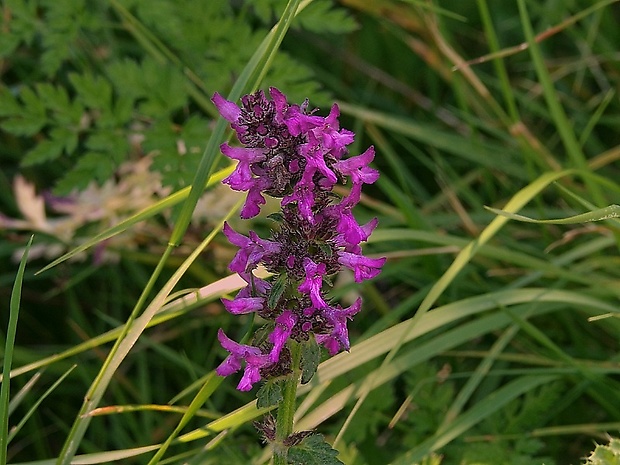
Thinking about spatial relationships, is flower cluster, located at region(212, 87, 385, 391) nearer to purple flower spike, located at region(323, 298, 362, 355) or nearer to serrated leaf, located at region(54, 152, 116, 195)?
purple flower spike, located at region(323, 298, 362, 355)

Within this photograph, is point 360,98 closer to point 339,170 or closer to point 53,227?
point 53,227

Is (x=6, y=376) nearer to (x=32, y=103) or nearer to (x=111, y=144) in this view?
(x=111, y=144)

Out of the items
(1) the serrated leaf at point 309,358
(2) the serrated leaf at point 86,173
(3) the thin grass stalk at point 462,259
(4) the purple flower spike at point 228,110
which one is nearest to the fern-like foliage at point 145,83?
(2) the serrated leaf at point 86,173

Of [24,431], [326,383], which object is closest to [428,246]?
[326,383]

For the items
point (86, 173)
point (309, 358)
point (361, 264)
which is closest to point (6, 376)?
point (309, 358)

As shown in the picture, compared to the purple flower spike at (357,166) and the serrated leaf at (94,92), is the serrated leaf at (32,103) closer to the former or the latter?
the serrated leaf at (94,92)

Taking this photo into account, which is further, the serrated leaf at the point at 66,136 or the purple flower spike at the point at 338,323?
the serrated leaf at the point at 66,136
